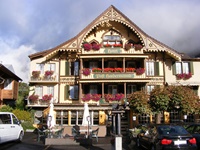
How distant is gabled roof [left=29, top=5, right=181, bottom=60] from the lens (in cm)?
2977

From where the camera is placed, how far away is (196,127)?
14.5 m

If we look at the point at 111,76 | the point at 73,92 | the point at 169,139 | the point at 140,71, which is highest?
the point at 140,71

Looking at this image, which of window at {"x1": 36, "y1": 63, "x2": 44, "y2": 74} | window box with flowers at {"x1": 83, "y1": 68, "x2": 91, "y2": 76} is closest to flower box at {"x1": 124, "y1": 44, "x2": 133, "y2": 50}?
window box with flowers at {"x1": 83, "y1": 68, "x2": 91, "y2": 76}

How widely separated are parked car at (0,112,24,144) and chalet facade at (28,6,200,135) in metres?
11.1

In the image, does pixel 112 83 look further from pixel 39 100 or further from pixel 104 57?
pixel 39 100

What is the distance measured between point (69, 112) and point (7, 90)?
32.6 feet

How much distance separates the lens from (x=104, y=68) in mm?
29828

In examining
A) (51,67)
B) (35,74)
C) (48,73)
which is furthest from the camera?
(51,67)

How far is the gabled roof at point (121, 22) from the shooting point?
1172 inches

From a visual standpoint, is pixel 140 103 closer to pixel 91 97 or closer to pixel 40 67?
pixel 91 97

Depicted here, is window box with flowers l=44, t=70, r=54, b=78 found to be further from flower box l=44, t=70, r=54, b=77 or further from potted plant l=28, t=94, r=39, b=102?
potted plant l=28, t=94, r=39, b=102

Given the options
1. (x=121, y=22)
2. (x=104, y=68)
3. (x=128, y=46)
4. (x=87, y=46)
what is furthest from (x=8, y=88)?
(x=121, y=22)

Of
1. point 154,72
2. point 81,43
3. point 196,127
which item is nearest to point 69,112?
point 81,43

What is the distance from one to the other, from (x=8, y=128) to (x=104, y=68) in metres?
16.5
